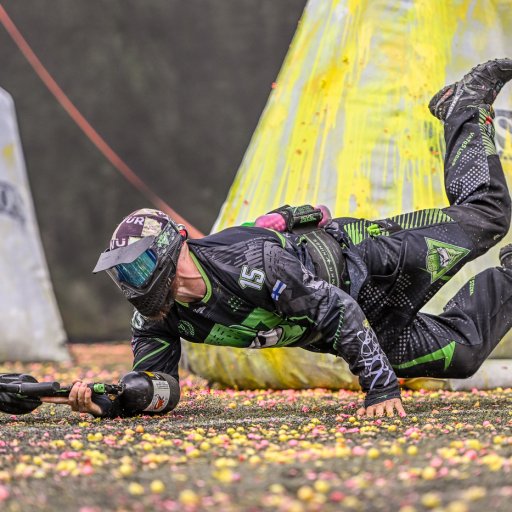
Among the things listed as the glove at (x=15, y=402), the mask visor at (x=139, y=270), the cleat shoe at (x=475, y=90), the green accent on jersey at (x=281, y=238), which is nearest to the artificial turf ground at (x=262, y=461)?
the glove at (x=15, y=402)

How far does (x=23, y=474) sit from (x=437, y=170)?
2.51 metres

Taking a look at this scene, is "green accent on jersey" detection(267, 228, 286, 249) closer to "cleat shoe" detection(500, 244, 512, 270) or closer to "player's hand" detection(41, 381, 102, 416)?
"player's hand" detection(41, 381, 102, 416)

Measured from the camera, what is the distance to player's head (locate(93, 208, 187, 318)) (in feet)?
8.68

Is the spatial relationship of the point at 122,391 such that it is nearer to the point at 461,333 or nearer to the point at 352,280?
the point at 352,280

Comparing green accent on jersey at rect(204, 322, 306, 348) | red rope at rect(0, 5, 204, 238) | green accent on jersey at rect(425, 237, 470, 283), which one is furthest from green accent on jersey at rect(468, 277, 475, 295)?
red rope at rect(0, 5, 204, 238)

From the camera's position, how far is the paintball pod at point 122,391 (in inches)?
111

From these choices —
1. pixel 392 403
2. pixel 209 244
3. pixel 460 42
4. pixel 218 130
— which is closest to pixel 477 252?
pixel 392 403

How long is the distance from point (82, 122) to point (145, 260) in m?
5.07

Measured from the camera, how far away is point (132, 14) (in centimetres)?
789

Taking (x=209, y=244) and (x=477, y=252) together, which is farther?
(x=477, y=252)

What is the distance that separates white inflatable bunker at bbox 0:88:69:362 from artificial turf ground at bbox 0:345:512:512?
282 cm

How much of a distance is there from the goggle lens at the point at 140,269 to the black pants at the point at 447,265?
75 centimetres

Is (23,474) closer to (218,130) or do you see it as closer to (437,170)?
(437,170)

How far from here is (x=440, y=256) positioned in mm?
3113
